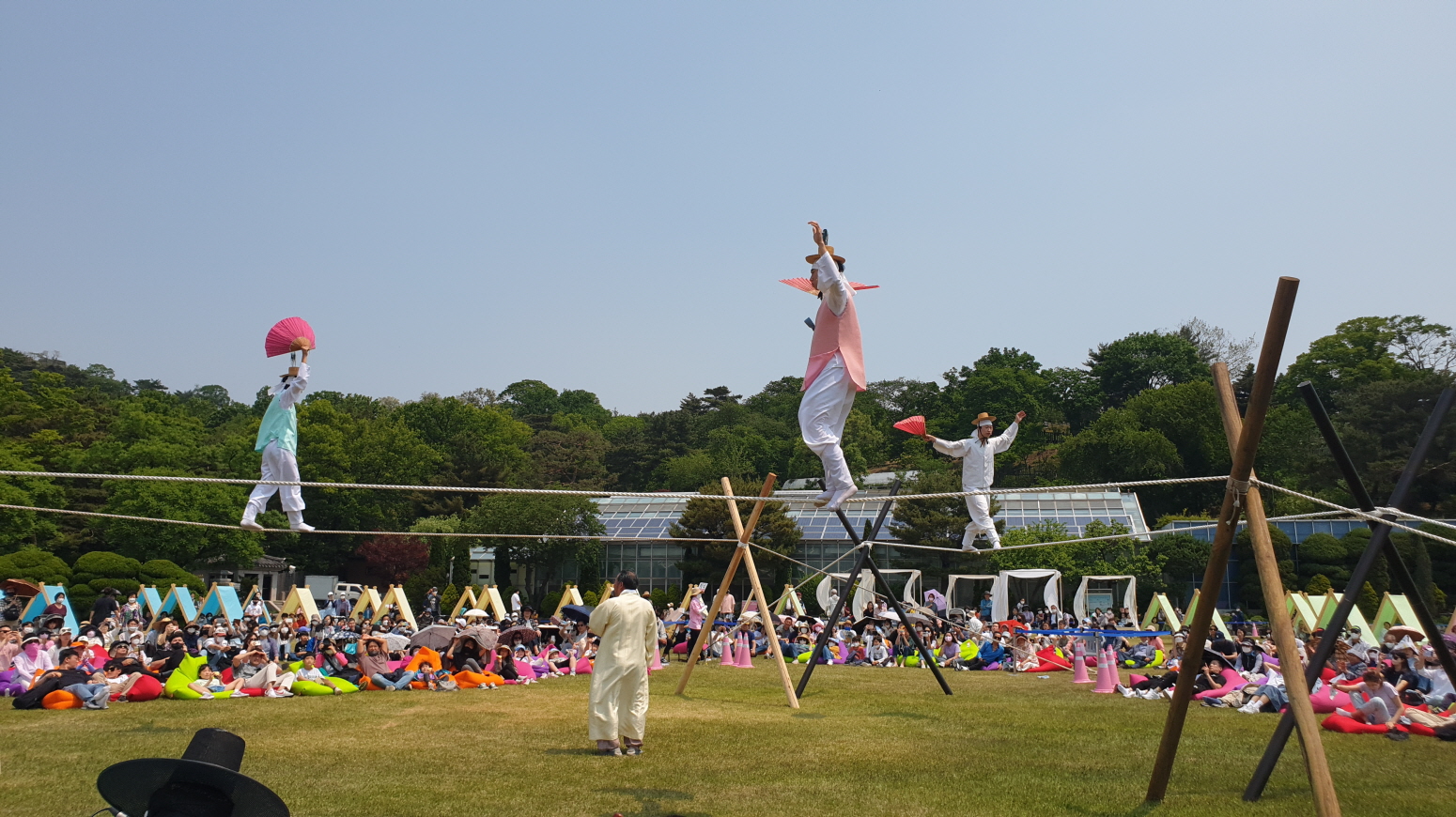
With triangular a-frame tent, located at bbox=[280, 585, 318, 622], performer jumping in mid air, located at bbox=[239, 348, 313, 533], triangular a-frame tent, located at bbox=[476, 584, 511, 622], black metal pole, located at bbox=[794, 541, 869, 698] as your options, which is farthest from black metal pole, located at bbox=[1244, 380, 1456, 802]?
triangular a-frame tent, located at bbox=[476, 584, 511, 622]

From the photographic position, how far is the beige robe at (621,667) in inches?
341

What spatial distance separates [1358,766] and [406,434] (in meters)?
46.2

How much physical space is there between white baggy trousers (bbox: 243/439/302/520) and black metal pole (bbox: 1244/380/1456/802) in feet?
26.8

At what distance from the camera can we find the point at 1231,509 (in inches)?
236

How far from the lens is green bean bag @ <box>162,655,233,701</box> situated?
1250cm

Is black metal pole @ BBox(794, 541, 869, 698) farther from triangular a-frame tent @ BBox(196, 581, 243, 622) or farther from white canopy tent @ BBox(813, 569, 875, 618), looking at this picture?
triangular a-frame tent @ BBox(196, 581, 243, 622)

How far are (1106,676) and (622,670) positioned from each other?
361 inches

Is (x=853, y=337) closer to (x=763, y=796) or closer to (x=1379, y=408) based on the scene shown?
(x=763, y=796)

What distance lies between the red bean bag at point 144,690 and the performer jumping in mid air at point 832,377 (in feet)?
31.4

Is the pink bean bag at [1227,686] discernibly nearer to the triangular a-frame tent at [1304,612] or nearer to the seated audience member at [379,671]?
the triangular a-frame tent at [1304,612]

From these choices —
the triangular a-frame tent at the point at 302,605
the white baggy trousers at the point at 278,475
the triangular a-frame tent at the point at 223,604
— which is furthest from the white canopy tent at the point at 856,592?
the white baggy trousers at the point at 278,475

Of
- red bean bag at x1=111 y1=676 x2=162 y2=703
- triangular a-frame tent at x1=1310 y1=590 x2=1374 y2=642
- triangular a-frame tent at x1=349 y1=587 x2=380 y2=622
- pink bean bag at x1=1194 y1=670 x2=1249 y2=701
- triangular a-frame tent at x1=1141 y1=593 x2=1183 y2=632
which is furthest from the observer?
triangular a-frame tent at x1=349 y1=587 x2=380 y2=622

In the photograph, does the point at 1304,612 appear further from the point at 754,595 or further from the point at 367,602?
the point at 367,602

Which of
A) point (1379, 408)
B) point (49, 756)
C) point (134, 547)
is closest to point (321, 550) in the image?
point (134, 547)
